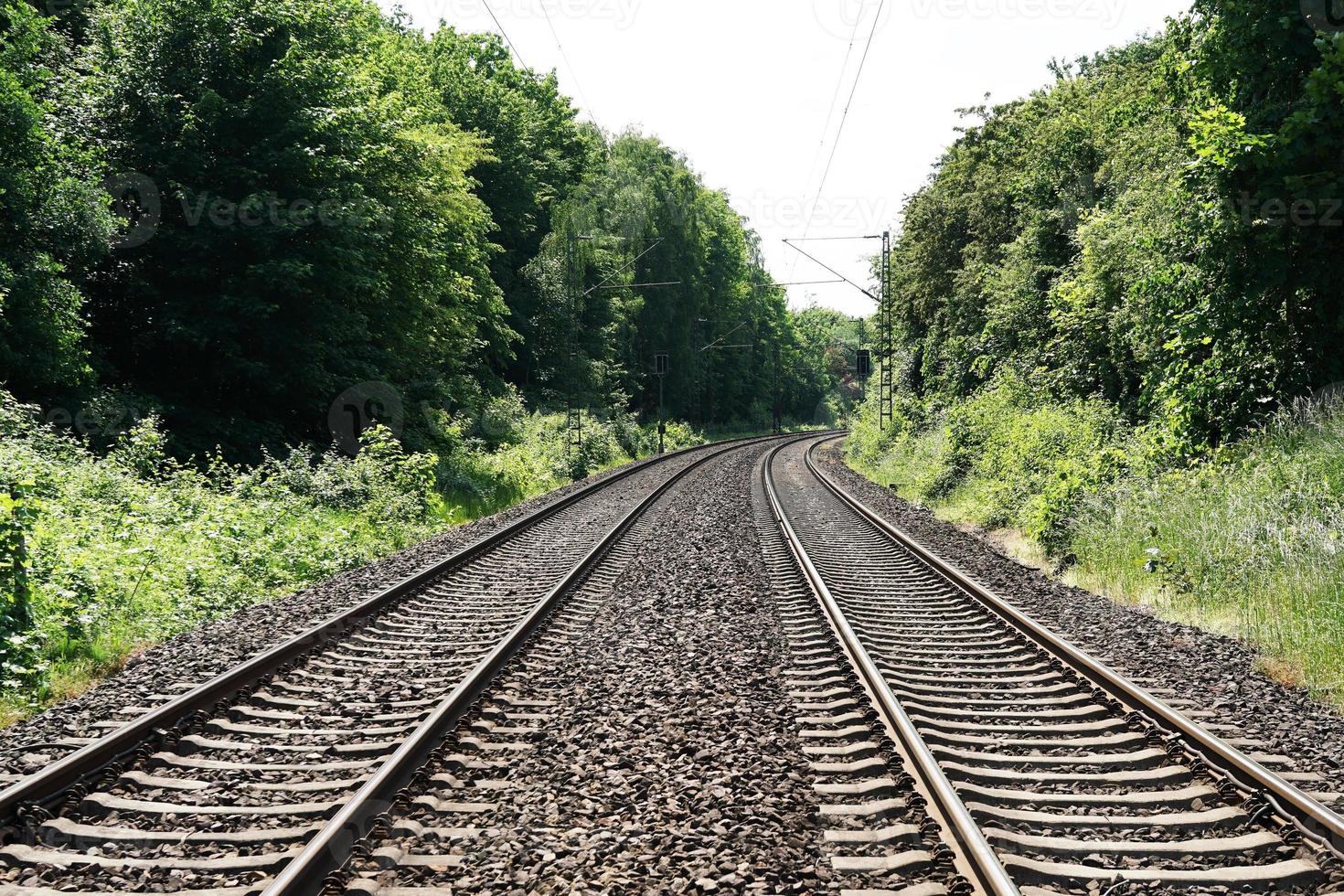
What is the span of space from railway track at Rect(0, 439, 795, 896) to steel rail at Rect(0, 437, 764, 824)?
12 millimetres

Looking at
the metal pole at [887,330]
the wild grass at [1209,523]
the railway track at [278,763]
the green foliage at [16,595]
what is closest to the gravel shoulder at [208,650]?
the railway track at [278,763]

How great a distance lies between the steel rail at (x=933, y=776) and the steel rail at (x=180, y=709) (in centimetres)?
420

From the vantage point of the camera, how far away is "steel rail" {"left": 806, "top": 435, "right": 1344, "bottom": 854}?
3.80 metres

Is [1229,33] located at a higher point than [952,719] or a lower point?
higher

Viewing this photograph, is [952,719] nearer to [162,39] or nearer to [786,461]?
[162,39]

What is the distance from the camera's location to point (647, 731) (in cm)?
529

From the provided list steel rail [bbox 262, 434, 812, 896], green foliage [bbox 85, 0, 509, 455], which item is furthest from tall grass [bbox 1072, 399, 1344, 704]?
green foliage [bbox 85, 0, 509, 455]

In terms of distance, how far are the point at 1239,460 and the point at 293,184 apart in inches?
674

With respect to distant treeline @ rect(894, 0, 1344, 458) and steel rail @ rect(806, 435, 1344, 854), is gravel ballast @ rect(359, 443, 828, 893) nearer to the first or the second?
steel rail @ rect(806, 435, 1344, 854)

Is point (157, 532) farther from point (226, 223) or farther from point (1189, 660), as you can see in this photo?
point (1189, 660)

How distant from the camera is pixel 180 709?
5336mm

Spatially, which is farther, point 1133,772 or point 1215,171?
point 1215,171

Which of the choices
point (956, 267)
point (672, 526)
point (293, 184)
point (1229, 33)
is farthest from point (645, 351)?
point (1229, 33)

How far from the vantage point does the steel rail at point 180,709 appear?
164 inches
